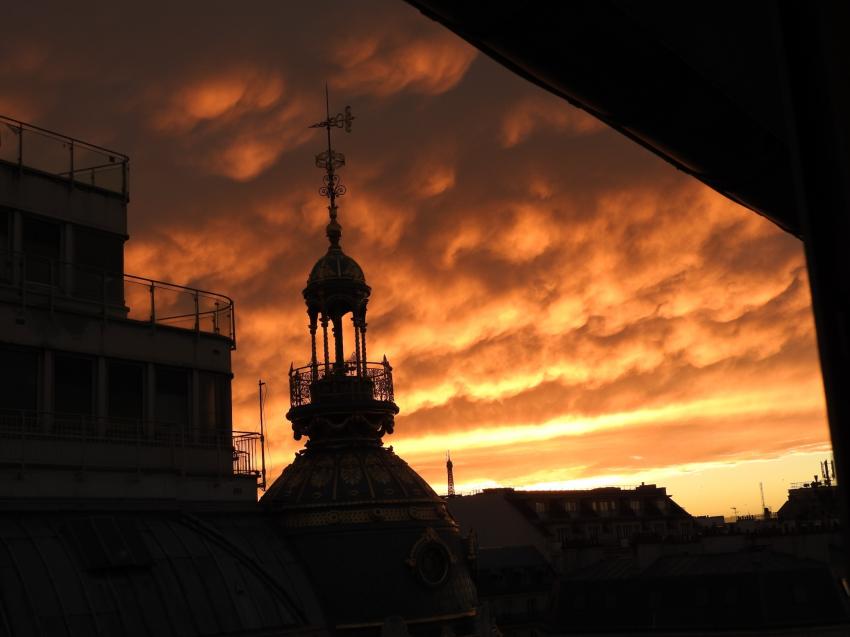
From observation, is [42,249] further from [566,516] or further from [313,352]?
[566,516]

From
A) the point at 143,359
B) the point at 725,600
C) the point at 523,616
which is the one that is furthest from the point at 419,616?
the point at 523,616

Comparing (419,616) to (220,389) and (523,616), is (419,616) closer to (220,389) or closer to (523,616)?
(220,389)

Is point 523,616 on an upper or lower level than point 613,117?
lower

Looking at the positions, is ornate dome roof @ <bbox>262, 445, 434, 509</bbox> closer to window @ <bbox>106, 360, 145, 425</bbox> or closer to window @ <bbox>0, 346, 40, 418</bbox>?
window @ <bbox>106, 360, 145, 425</bbox>

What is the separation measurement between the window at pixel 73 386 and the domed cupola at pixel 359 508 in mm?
10536

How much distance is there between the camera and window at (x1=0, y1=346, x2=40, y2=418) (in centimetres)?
2811

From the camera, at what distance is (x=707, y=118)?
8.66 m

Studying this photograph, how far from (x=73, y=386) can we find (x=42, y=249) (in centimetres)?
446

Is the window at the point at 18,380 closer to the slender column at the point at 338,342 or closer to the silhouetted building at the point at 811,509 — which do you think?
the slender column at the point at 338,342

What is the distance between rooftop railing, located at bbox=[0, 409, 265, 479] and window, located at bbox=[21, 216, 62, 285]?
4.42 meters

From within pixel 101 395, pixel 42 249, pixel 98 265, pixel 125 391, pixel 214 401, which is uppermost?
pixel 42 249

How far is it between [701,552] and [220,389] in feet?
147

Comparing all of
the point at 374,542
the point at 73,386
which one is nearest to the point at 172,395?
the point at 73,386

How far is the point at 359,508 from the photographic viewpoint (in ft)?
129
